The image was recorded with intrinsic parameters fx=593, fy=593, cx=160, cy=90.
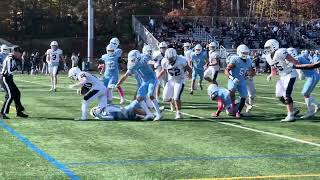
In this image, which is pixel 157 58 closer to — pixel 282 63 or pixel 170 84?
pixel 170 84

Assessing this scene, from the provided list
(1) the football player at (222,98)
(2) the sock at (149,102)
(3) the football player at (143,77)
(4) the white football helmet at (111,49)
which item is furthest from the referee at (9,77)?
(1) the football player at (222,98)

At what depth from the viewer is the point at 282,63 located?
13.6m

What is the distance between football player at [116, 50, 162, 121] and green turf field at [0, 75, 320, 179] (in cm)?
52

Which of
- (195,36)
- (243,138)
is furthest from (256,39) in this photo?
(243,138)

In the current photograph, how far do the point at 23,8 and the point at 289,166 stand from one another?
5993 cm

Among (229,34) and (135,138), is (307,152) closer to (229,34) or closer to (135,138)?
(135,138)

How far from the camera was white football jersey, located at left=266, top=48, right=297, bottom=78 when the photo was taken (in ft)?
44.2

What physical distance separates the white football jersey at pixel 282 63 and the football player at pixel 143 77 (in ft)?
9.24

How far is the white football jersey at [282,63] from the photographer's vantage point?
44.2ft

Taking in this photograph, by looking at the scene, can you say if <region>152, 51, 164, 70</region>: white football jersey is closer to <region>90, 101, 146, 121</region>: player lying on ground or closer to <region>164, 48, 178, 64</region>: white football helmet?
<region>164, 48, 178, 64</region>: white football helmet

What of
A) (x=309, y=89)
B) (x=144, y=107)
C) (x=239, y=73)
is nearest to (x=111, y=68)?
(x=144, y=107)

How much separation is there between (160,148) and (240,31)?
47728 millimetres

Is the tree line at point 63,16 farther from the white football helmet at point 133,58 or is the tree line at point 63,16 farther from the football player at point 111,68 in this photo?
the white football helmet at point 133,58

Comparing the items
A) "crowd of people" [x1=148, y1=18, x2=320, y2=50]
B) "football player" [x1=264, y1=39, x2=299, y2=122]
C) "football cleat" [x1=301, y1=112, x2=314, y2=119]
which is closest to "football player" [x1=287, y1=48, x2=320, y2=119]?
"football cleat" [x1=301, y1=112, x2=314, y2=119]
